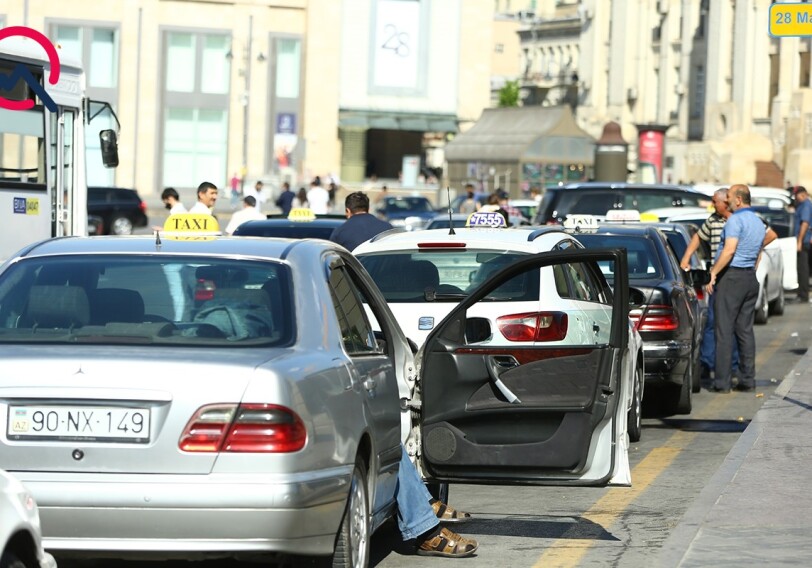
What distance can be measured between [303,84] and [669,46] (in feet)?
143

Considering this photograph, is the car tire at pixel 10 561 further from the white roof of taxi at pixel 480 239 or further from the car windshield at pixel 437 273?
the white roof of taxi at pixel 480 239

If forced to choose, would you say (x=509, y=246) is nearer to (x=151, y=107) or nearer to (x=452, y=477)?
(x=452, y=477)

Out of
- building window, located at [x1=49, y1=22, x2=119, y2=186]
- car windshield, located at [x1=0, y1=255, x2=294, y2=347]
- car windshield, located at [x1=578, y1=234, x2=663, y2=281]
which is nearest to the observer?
car windshield, located at [x1=0, y1=255, x2=294, y2=347]

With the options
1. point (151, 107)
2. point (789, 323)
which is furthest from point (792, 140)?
point (789, 323)

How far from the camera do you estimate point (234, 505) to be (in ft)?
20.4

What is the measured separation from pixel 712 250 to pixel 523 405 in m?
10.6

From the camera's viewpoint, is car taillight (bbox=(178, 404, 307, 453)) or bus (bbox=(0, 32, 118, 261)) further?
bus (bbox=(0, 32, 118, 261))

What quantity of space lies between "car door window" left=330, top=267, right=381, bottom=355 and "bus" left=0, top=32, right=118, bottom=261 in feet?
31.3

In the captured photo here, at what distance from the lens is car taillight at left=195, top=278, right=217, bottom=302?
22.9 ft

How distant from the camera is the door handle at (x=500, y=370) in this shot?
8.27 metres

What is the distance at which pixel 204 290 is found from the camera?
7004 mm

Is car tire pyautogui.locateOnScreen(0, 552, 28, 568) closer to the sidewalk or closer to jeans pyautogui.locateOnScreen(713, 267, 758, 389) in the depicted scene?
the sidewalk

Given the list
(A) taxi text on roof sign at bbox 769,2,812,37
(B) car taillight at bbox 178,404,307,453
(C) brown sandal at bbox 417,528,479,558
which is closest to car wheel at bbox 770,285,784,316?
(A) taxi text on roof sign at bbox 769,2,812,37

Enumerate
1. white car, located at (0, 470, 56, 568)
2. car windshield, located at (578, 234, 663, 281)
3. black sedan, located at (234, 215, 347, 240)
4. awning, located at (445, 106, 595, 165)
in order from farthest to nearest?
1. awning, located at (445, 106, 595, 165)
2. black sedan, located at (234, 215, 347, 240)
3. car windshield, located at (578, 234, 663, 281)
4. white car, located at (0, 470, 56, 568)
